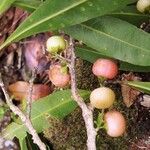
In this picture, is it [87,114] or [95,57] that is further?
[95,57]

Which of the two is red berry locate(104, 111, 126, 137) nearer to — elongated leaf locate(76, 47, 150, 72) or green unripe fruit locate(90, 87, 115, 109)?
green unripe fruit locate(90, 87, 115, 109)

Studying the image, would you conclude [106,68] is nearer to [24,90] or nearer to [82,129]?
[82,129]

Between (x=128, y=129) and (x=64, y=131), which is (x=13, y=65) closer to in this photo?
(x=64, y=131)

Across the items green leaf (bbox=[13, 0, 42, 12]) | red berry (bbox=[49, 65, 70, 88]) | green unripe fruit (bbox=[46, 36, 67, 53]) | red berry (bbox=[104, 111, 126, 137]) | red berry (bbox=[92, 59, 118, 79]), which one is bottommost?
red berry (bbox=[104, 111, 126, 137])

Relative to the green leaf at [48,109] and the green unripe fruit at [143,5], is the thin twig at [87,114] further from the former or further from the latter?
the green unripe fruit at [143,5]

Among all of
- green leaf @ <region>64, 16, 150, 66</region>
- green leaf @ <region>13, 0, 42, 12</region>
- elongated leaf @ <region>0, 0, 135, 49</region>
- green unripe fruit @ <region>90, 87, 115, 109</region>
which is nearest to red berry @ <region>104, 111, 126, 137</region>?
green unripe fruit @ <region>90, 87, 115, 109</region>

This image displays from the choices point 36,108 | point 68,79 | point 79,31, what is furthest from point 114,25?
point 36,108

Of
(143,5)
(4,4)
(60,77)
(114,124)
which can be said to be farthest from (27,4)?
(114,124)
